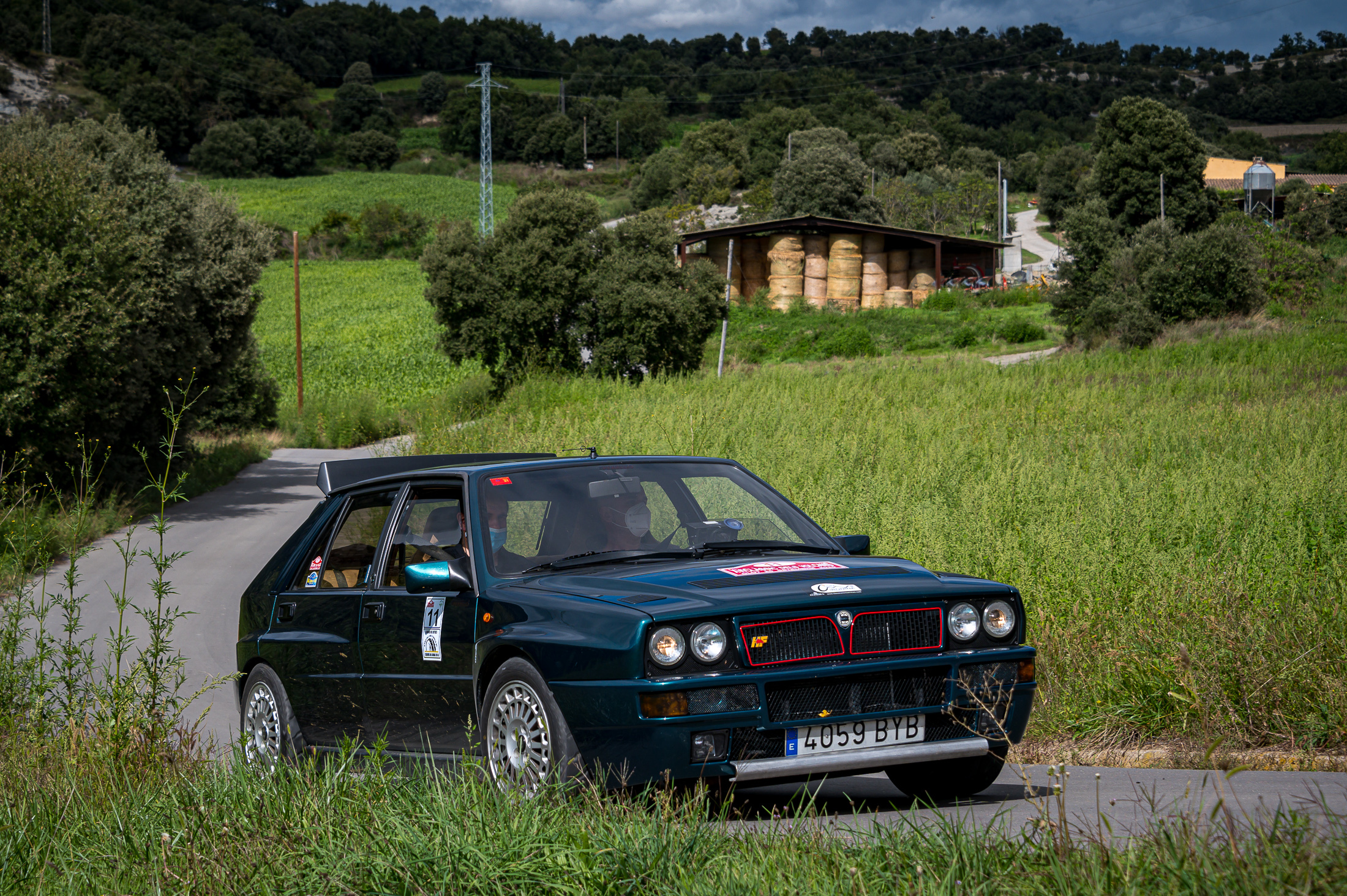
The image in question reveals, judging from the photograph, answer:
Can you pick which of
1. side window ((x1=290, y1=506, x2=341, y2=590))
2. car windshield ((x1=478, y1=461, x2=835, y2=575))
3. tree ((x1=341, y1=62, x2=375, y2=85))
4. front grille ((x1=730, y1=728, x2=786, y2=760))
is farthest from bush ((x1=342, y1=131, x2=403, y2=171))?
front grille ((x1=730, y1=728, x2=786, y2=760))

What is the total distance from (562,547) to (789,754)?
165 cm

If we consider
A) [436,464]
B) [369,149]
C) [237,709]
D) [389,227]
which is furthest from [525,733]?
[369,149]

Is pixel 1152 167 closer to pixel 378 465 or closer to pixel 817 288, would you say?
pixel 817 288

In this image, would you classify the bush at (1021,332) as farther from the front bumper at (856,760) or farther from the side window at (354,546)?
the front bumper at (856,760)

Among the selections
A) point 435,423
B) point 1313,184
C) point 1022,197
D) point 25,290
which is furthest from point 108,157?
point 1022,197

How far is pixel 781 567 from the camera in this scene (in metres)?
5.23

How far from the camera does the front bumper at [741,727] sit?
14.7 feet

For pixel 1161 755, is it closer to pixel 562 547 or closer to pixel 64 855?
pixel 562 547

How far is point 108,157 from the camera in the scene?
2752cm

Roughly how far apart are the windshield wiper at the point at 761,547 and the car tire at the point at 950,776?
112 cm

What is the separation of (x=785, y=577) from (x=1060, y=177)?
123526mm

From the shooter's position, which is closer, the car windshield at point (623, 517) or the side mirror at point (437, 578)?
the side mirror at point (437, 578)

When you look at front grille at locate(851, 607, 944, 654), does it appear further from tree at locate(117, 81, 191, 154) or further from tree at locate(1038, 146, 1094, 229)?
tree at locate(117, 81, 191, 154)

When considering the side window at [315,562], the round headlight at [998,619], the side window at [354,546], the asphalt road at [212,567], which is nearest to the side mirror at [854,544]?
the round headlight at [998,619]
